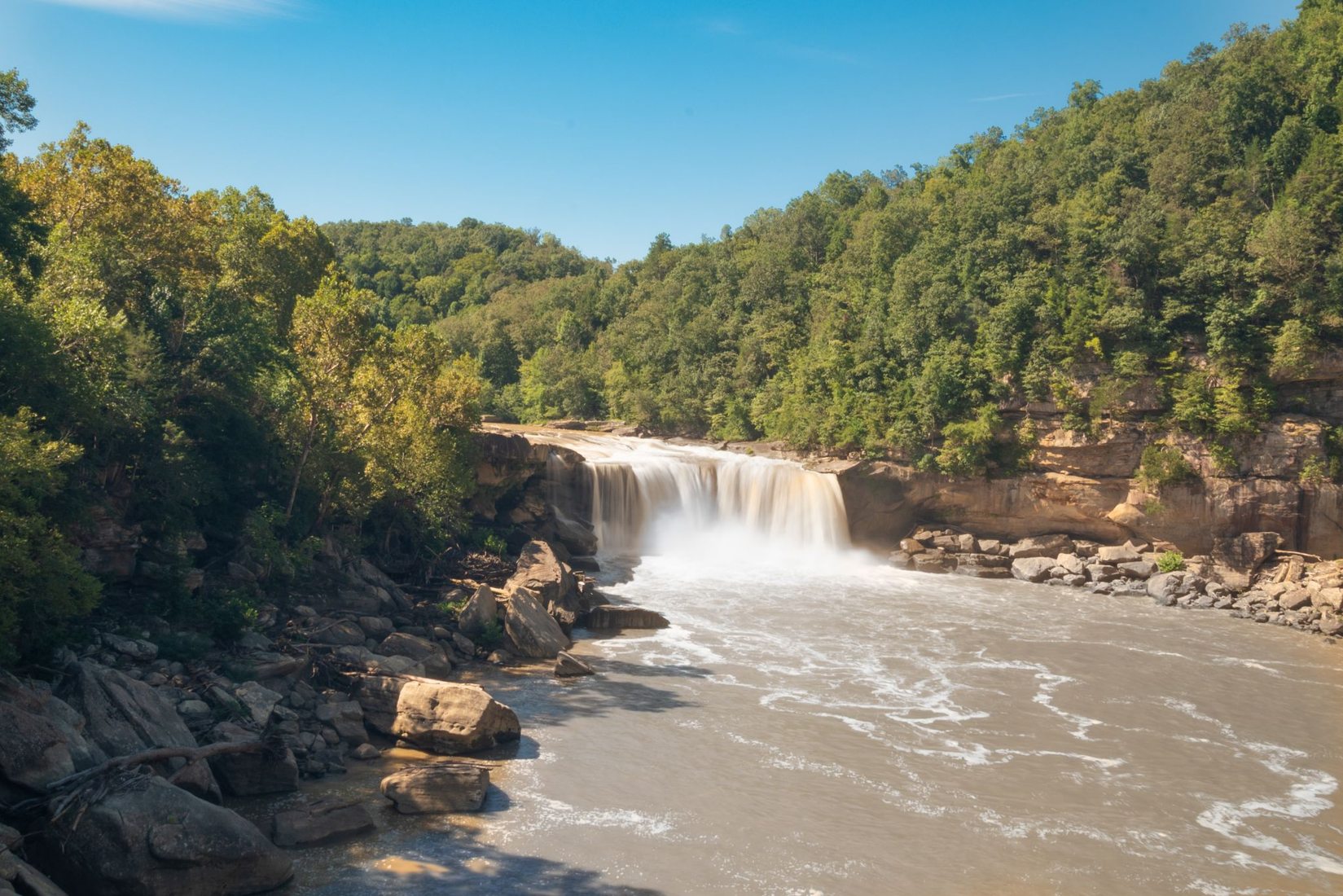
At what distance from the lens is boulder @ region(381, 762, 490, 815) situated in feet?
44.0

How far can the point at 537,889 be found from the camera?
11.6 meters

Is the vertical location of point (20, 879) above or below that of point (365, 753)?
above

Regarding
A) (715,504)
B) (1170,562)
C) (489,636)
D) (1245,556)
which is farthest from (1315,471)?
(489,636)

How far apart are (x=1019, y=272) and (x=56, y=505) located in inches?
1451

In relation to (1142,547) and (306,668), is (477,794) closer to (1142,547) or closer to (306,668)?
(306,668)

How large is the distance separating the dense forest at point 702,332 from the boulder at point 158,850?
2852mm

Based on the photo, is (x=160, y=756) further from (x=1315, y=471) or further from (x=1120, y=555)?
(x=1315, y=471)

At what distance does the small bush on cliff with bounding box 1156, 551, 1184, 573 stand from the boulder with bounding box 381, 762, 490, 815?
28688 millimetres

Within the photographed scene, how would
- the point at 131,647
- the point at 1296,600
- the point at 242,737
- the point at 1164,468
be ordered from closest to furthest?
the point at 242,737 → the point at 131,647 → the point at 1296,600 → the point at 1164,468

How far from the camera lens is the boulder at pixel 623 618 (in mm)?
24828

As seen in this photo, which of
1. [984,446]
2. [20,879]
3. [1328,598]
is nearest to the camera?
[20,879]

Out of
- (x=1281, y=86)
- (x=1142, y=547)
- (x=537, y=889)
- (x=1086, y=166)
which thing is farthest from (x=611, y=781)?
A: (x=1281, y=86)

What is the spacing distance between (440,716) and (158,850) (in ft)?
19.3

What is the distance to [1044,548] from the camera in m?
35.8
